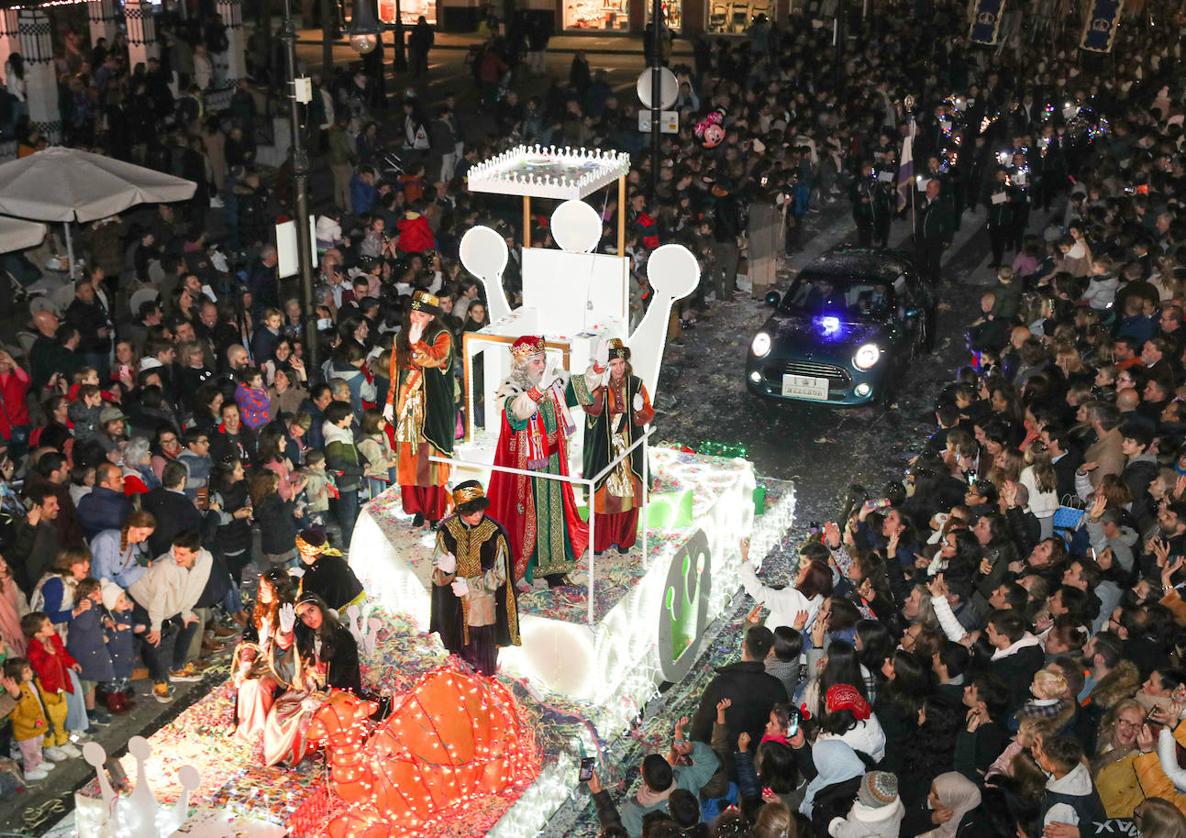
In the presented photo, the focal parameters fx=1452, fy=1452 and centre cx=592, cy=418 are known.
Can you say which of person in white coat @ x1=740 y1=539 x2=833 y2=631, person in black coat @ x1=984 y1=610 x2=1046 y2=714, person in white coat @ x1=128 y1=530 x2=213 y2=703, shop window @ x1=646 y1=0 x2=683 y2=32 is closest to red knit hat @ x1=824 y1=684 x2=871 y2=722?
person in black coat @ x1=984 y1=610 x2=1046 y2=714

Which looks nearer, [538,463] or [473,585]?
[473,585]

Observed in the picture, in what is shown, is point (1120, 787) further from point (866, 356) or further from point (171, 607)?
point (866, 356)

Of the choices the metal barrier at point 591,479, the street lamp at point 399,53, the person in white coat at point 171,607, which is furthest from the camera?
the street lamp at point 399,53

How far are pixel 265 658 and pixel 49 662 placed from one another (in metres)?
1.54

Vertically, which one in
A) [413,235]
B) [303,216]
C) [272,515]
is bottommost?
[272,515]

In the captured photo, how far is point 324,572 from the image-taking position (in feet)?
30.1

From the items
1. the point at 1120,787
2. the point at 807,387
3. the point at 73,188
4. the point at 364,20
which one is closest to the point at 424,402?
the point at 1120,787

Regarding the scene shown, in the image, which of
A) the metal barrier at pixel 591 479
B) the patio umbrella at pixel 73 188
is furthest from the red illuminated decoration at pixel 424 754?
the patio umbrella at pixel 73 188

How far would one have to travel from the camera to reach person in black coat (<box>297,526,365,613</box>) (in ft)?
29.7

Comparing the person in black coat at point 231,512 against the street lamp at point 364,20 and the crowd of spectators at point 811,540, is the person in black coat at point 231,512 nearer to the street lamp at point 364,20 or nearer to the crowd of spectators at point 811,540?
the crowd of spectators at point 811,540

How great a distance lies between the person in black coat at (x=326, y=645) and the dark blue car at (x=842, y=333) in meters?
7.75

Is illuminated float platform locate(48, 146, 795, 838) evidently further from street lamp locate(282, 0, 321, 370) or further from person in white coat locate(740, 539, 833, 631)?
street lamp locate(282, 0, 321, 370)

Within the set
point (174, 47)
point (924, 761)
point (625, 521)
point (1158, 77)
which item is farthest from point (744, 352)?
point (1158, 77)

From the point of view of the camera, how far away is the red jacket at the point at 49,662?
9000mm
